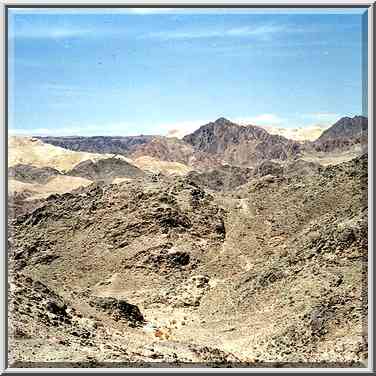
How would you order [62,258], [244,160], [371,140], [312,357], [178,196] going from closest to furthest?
[371,140] → [312,357] → [62,258] → [178,196] → [244,160]

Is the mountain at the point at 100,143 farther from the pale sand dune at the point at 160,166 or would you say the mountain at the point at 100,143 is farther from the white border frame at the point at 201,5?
the white border frame at the point at 201,5

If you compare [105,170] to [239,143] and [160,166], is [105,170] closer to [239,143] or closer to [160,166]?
[160,166]


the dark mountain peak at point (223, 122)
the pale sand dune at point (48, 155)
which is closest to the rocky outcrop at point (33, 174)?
the pale sand dune at point (48, 155)

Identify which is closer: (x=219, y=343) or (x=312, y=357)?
(x=312, y=357)

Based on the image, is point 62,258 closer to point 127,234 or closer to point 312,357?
point 127,234

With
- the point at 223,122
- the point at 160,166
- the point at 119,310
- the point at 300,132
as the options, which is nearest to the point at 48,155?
the point at 160,166

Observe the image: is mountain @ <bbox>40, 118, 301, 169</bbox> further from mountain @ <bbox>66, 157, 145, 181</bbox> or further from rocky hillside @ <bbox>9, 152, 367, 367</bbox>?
rocky hillside @ <bbox>9, 152, 367, 367</bbox>

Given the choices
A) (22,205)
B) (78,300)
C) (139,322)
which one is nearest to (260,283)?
(139,322)
